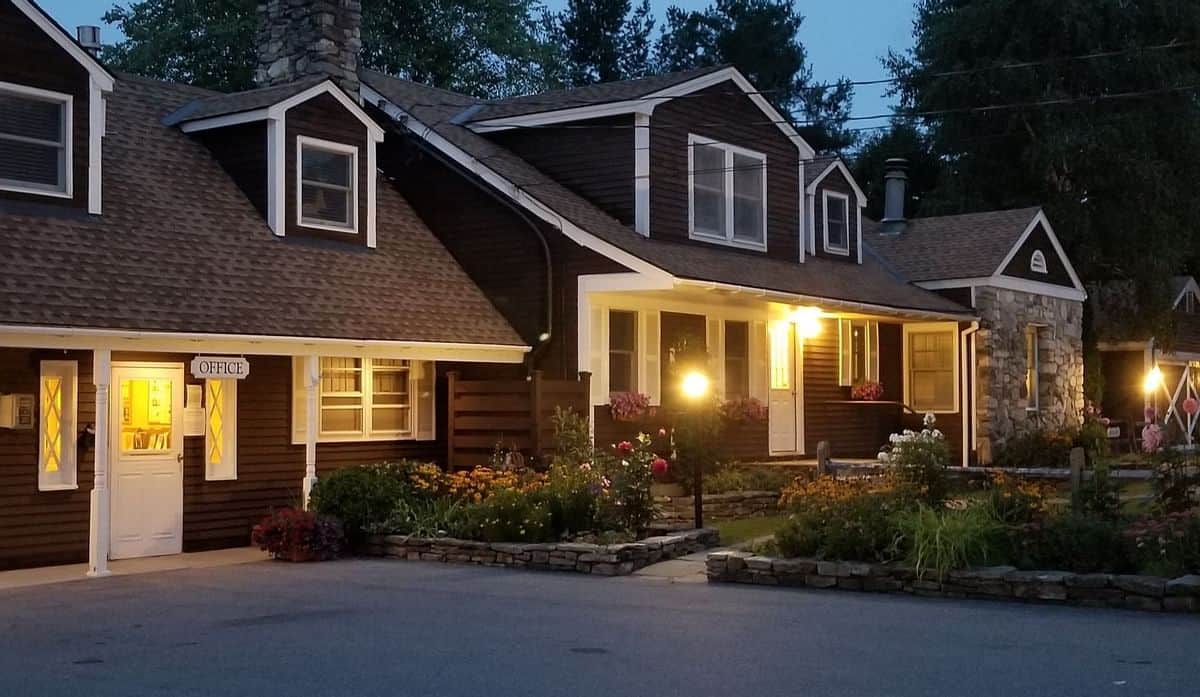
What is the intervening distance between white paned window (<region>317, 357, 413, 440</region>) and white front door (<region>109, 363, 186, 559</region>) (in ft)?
6.84

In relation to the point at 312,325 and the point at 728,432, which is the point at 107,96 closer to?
the point at 312,325

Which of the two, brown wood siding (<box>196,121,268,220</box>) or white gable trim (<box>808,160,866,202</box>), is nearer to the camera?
brown wood siding (<box>196,121,268,220</box>)

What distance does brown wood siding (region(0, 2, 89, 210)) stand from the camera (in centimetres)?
1551

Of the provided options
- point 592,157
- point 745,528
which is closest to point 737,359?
point 592,157

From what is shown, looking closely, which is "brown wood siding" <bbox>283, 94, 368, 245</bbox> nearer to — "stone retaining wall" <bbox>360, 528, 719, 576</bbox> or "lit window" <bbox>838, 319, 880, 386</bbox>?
"stone retaining wall" <bbox>360, 528, 719, 576</bbox>

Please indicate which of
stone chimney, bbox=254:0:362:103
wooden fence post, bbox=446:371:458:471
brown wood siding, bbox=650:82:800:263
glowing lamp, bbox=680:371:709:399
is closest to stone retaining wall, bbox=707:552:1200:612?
glowing lamp, bbox=680:371:709:399

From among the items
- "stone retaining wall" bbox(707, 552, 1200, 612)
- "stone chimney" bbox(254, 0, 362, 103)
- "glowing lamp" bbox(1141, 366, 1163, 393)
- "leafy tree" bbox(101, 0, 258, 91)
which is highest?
"leafy tree" bbox(101, 0, 258, 91)

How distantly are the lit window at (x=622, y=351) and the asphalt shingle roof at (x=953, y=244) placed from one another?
8468mm

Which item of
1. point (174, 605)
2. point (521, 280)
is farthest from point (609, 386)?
point (174, 605)

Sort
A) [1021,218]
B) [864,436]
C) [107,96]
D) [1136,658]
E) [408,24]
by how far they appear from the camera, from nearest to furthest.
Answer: [1136,658], [107,96], [864,436], [1021,218], [408,24]

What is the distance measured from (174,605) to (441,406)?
7.67 m

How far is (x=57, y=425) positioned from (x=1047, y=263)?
19.8 metres

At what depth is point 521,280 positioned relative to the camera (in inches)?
791

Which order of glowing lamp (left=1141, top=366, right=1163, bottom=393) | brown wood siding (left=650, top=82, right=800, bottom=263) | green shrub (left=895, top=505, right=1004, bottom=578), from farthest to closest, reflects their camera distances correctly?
glowing lamp (left=1141, top=366, right=1163, bottom=393) < brown wood siding (left=650, top=82, right=800, bottom=263) < green shrub (left=895, top=505, right=1004, bottom=578)
